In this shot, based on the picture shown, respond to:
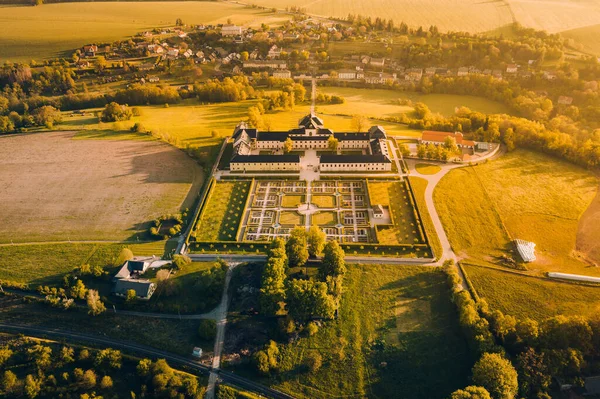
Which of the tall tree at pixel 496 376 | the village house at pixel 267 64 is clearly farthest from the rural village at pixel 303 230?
the village house at pixel 267 64

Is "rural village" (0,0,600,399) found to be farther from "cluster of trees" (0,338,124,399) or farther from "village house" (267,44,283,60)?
"village house" (267,44,283,60)

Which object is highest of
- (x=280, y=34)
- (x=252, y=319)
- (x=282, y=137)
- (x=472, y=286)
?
(x=280, y=34)

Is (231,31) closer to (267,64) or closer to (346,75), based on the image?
(267,64)

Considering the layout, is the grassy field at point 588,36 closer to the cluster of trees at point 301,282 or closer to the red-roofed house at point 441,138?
the red-roofed house at point 441,138

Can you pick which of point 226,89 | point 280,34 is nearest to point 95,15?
point 280,34

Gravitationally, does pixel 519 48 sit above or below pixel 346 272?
above

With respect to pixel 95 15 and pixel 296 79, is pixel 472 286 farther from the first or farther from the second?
pixel 95 15
